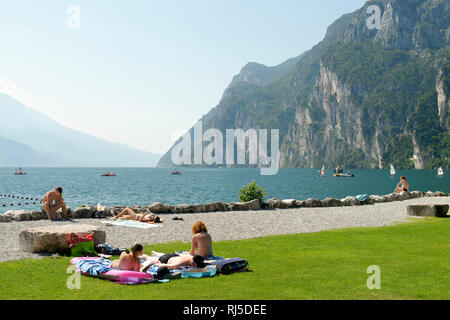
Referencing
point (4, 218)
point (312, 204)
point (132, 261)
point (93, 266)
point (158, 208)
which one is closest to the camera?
point (132, 261)

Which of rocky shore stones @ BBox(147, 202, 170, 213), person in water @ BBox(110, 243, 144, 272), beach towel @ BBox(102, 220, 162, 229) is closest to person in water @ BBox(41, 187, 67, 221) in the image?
beach towel @ BBox(102, 220, 162, 229)

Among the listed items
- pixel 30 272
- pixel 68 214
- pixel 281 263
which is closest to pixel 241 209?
pixel 68 214

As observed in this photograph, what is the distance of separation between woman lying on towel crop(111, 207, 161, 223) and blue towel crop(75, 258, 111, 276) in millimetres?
10091

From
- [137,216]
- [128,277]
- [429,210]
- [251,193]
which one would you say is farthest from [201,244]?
[251,193]

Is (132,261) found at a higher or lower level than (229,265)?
higher

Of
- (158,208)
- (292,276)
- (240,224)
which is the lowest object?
(240,224)

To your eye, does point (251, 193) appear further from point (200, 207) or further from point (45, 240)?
point (45, 240)

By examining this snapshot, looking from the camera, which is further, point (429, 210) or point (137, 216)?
point (429, 210)

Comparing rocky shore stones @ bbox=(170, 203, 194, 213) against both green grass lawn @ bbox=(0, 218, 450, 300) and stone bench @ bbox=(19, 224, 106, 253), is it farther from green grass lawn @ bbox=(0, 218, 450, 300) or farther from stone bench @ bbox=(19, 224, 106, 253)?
stone bench @ bbox=(19, 224, 106, 253)

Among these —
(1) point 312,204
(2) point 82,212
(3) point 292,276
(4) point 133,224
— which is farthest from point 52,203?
(1) point 312,204

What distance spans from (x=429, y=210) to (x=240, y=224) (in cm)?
1051

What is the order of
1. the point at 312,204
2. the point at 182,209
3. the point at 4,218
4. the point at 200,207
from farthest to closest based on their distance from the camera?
the point at 312,204
the point at 200,207
the point at 182,209
the point at 4,218

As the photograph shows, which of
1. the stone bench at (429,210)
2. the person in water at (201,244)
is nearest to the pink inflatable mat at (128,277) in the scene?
the person in water at (201,244)

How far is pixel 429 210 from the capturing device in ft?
78.7
